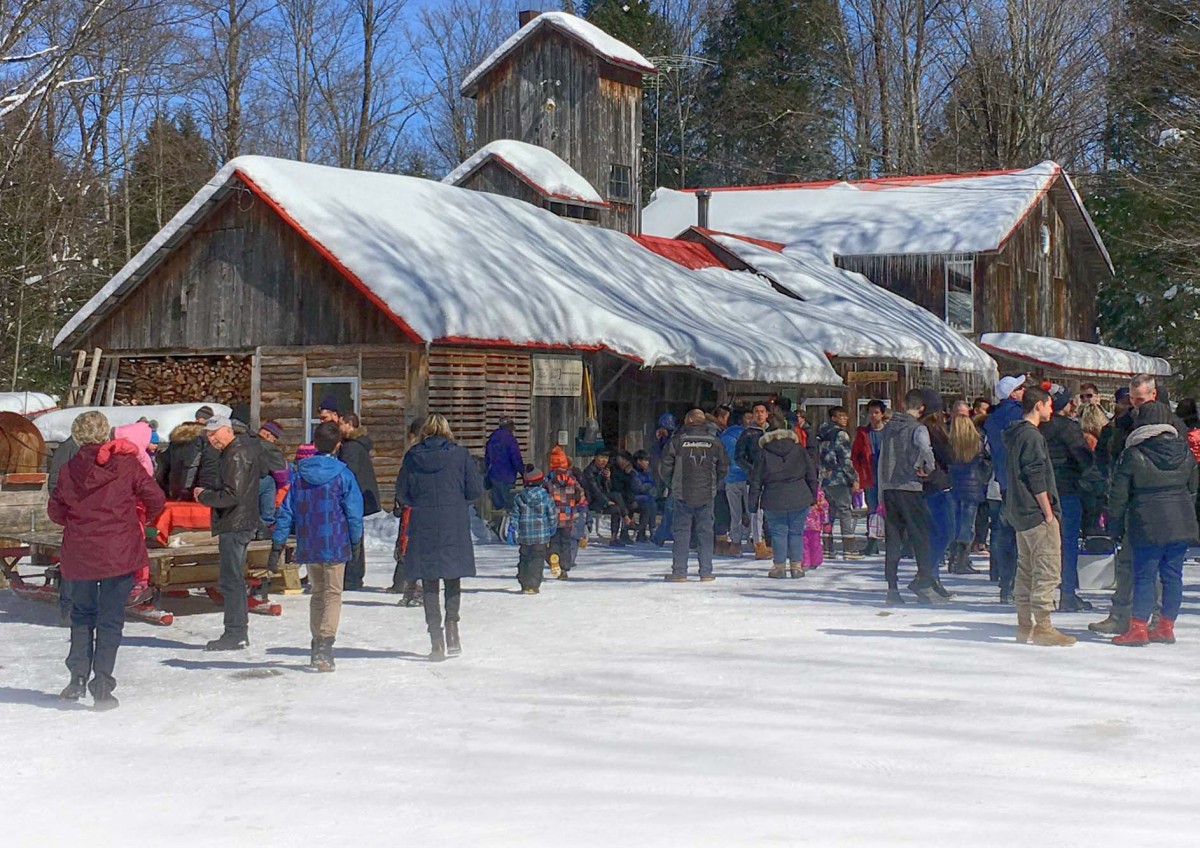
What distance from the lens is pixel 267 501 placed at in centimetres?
1353

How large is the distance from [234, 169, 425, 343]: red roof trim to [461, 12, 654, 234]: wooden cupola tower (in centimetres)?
1447

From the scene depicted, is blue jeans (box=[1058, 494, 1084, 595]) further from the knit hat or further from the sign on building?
the sign on building

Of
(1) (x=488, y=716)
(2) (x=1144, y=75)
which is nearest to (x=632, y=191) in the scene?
(2) (x=1144, y=75)

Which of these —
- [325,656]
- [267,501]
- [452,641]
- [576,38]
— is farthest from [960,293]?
[325,656]

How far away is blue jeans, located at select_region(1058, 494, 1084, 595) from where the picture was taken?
12250mm

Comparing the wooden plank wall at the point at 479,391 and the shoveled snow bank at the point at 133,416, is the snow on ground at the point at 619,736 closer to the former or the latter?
the shoveled snow bank at the point at 133,416

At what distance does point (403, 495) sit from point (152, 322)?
46.8ft

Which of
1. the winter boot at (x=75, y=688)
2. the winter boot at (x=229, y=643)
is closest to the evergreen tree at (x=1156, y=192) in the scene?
the winter boot at (x=229, y=643)

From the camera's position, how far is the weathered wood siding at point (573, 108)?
3619 centimetres

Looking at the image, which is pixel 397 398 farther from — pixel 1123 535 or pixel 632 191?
pixel 632 191

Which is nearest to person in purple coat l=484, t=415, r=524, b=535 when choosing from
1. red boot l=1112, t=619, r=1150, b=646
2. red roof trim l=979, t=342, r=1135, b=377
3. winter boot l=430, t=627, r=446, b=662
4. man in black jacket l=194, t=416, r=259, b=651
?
man in black jacket l=194, t=416, r=259, b=651

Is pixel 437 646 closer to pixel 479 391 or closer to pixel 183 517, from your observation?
pixel 183 517

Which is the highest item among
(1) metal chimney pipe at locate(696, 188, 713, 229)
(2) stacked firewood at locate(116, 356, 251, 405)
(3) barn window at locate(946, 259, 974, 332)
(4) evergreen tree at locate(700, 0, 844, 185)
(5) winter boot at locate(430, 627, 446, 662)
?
(4) evergreen tree at locate(700, 0, 844, 185)

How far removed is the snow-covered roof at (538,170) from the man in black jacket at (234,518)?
2127cm
